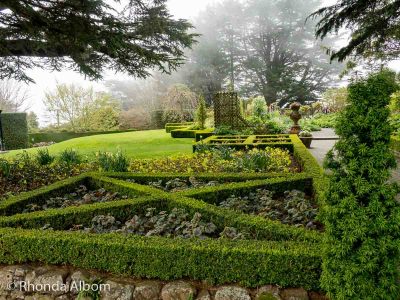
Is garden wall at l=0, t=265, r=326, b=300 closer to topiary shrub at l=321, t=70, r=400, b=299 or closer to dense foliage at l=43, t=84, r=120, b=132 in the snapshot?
topiary shrub at l=321, t=70, r=400, b=299

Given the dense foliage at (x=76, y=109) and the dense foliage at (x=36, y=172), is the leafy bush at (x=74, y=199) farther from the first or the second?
the dense foliage at (x=76, y=109)

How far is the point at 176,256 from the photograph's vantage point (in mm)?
2504

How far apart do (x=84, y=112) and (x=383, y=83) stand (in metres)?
23.4

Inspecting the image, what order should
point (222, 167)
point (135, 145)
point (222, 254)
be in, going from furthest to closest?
1. point (135, 145)
2. point (222, 167)
3. point (222, 254)

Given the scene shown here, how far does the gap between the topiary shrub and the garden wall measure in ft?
1.28

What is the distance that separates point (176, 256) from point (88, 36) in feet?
15.8

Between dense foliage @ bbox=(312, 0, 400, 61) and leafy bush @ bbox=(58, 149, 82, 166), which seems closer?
leafy bush @ bbox=(58, 149, 82, 166)

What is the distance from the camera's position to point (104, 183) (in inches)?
194

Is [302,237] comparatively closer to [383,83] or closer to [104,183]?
[383,83]

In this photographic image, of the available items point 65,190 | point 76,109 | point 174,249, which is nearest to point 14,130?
point 76,109

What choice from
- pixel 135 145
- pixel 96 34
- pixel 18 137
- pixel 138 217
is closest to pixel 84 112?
pixel 18 137

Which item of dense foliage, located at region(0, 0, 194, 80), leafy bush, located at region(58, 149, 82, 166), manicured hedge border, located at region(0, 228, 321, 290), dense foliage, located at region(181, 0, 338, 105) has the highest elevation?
dense foliage, located at region(181, 0, 338, 105)

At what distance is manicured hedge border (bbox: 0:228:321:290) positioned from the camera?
91.7 inches

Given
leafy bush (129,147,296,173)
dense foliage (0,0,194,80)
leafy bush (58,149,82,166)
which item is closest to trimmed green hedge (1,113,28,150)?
dense foliage (0,0,194,80)
